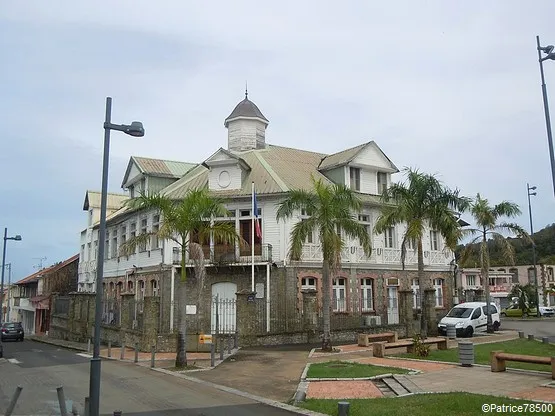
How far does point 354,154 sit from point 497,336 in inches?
463

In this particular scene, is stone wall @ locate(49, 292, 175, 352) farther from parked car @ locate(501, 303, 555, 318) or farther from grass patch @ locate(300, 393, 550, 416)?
parked car @ locate(501, 303, 555, 318)

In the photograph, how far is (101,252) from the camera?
9.22 metres

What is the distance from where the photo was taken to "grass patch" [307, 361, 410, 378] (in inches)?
562

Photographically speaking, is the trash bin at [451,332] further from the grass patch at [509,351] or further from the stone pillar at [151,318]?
the stone pillar at [151,318]

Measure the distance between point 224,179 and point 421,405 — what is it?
1961 centimetres

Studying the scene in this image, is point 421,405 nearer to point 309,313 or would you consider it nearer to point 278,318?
point 309,313

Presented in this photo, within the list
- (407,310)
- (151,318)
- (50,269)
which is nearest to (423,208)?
(407,310)

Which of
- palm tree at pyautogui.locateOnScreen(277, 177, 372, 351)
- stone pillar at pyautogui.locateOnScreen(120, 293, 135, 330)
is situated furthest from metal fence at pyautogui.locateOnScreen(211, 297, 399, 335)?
palm tree at pyautogui.locateOnScreen(277, 177, 372, 351)

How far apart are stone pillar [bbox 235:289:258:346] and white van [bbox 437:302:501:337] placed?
10085 mm

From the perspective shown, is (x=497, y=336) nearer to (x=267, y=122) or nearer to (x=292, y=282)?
(x=292, y=282)

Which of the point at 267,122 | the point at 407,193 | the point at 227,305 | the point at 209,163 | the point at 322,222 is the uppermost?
the point at 267,122

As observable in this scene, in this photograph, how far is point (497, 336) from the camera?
25.8 metres

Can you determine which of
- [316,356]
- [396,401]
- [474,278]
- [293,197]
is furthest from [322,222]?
[474,278]

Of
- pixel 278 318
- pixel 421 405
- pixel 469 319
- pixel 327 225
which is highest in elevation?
pixel 327 225
